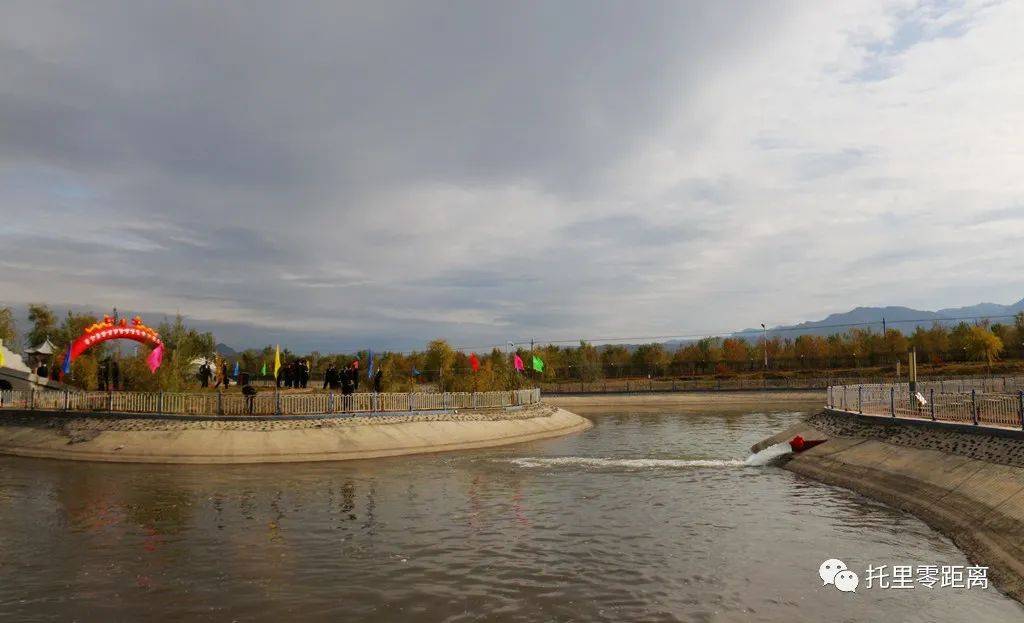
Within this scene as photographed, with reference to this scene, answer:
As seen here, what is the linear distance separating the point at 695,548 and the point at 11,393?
4963cm

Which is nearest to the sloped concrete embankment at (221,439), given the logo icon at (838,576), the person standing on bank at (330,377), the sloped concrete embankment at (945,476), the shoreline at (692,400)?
the person standing on bank at (330,377)

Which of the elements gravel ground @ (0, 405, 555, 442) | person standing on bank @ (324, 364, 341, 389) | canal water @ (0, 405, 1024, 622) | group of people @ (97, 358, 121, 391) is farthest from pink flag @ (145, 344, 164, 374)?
canal water @ (0, 405, 1024, 622)

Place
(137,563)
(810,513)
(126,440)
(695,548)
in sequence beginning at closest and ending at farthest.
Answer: (137,563) → (695,548) → (810,513) → (126,440)

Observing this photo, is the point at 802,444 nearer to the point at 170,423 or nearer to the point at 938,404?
the point at 938,404

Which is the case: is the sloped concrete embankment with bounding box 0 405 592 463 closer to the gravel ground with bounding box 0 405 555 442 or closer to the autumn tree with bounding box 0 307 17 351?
the gravel ground with bounding box 0 405 555 442

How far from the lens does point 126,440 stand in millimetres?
37875

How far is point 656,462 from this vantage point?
36.5m

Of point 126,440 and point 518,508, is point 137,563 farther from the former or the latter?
point 126,440

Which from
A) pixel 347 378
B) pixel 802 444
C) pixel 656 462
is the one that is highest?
pixel 347 378

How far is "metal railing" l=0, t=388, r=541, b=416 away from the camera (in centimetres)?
4050

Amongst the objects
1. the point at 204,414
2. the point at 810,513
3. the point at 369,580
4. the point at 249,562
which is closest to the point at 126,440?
the point at 204,414

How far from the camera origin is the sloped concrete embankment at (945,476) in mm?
17109

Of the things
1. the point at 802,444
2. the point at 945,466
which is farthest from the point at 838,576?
the point at 802,444

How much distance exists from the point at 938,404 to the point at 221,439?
38232 millimetres
